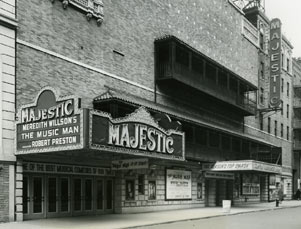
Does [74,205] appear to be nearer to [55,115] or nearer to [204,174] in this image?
[55,115]

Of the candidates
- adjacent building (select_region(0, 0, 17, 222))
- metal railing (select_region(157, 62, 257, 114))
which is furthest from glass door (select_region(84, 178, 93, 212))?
metal railing (select_region(157, 62, 257, 114))

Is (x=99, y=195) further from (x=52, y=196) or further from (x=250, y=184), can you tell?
(x=250, y=184)

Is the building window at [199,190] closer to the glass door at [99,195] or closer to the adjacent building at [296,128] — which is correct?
the glass door at [99,195]

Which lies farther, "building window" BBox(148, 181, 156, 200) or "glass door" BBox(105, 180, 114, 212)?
"building window" BBox(148, 181, 156, 200)

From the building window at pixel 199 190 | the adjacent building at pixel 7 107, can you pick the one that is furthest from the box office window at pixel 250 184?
the adjacent building at pixel 7 107

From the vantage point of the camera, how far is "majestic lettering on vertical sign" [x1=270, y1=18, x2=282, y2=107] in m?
47.8

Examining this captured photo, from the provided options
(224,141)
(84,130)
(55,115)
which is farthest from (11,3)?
(224,141)

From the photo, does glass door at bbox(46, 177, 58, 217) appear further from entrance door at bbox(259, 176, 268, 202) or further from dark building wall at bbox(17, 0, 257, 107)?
entrance door at bbox(259, 176, 268, 202)

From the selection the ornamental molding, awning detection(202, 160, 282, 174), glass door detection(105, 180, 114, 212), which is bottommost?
glass door detection(105, 180, 114, 212)

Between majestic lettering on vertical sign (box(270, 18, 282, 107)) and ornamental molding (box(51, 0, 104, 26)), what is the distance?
27246 millimetres

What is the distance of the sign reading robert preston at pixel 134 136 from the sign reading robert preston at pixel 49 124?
73cm

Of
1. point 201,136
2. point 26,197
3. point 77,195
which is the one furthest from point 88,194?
point 201,136

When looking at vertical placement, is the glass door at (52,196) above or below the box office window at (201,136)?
below

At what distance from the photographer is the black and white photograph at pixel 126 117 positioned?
1920cm
